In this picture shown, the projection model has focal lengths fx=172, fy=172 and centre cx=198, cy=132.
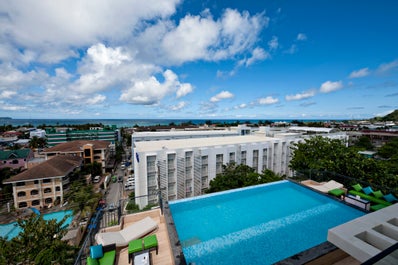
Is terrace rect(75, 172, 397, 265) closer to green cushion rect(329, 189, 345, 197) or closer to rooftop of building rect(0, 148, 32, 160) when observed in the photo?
green cushion rect(329, 189, 345, 197)

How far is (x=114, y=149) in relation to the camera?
50844 mm

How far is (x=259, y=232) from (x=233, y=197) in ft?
8.78

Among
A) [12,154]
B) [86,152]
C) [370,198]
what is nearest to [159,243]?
[370,198]

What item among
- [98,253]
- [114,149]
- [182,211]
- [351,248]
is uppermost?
[351,248]

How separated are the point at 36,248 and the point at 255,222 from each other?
385 inches

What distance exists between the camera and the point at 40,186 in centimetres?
2381

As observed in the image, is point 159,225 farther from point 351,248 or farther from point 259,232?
point 351,248

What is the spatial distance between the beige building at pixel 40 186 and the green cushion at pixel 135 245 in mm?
26215

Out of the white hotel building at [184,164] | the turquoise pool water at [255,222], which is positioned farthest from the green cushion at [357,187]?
the white hotel building at [184,164]

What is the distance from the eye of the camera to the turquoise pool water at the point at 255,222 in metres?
5.72

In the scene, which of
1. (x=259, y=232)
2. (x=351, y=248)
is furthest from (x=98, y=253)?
(x=351, y=248)

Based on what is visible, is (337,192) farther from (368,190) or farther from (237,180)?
(237,180)

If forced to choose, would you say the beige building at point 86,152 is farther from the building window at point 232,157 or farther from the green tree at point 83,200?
the building window at point 232,157

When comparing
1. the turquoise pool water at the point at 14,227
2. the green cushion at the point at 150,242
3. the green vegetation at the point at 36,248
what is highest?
the green cushion at the point at 150,242
